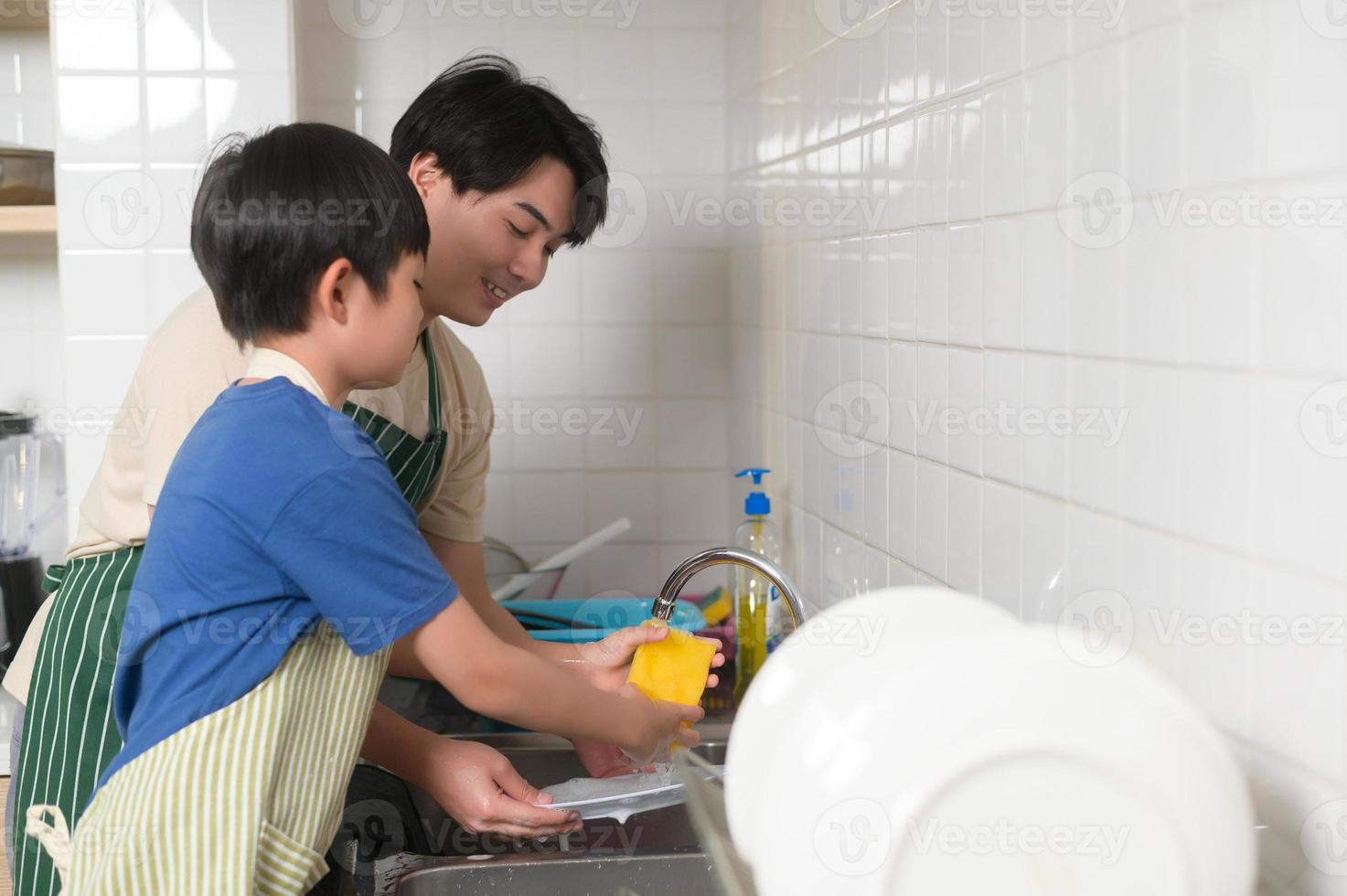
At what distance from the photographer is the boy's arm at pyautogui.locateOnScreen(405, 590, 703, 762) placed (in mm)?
938

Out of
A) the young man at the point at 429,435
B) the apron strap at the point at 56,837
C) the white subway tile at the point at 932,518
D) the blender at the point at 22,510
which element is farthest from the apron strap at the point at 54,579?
the white subway tile at the point at 932,518

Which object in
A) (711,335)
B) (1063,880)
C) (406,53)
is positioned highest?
(406,53)

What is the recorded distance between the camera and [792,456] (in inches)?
69.1

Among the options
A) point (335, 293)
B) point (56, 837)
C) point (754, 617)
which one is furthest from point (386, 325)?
point (754, 617)

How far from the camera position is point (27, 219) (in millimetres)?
1814

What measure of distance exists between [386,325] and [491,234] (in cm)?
38

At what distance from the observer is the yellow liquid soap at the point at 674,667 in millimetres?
1166

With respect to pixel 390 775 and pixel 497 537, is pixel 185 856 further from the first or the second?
pixel 497 537

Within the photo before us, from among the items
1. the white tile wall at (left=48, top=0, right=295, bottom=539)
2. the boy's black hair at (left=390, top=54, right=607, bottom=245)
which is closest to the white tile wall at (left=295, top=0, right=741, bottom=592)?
the white tile wall at (left=48, top=0, right=295, bottom=539)

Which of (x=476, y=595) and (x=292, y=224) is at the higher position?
(x=292, y=224)

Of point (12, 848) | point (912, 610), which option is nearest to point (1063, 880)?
point (912, 610)

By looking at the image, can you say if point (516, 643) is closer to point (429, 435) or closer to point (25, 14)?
point (429, 435)

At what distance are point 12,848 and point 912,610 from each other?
104 centimetres

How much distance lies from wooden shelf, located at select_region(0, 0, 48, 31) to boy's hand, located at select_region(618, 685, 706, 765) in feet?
5.00
